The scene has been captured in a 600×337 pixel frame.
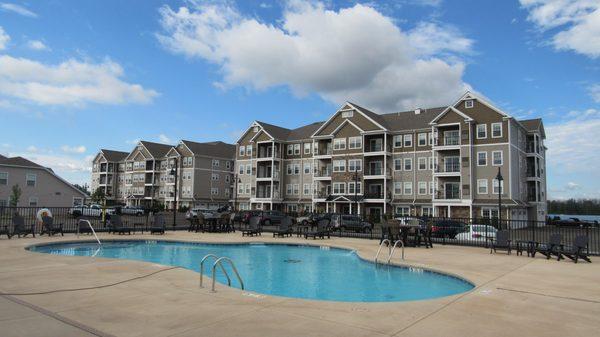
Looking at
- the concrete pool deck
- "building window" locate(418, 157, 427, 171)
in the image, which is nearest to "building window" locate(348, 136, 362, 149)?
"building window" locate(418, 157, 427, 171)

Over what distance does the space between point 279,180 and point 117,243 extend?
4479 cm

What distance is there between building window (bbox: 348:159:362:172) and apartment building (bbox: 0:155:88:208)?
3623 cm

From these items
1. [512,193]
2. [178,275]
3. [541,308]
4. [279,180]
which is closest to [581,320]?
[541,308]

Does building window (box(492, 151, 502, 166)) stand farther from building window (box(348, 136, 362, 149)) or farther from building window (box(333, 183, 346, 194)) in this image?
building window (box(333, 183, 346, 194))

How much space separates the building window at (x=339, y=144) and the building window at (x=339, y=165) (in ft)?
6.30

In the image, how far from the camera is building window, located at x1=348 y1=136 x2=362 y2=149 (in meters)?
56.4

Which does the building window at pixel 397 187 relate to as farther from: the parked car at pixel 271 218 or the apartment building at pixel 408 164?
the parked car at pixel 271 218

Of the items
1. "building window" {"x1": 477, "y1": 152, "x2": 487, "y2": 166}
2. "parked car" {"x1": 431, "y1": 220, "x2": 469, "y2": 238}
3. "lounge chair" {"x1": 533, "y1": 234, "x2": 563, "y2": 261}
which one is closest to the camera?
"lounge chair" {"x1": 533, "y1": 234, "x2": 563, "y2": 261}

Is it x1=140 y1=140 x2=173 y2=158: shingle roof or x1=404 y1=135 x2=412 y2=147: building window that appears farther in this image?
x1=140 y1=140 x2=173 y2=158: shingle roof

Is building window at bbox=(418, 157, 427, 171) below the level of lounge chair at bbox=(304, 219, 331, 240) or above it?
above

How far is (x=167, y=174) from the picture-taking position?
83.4m

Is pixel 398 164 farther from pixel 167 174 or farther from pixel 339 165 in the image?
pixel 167 174

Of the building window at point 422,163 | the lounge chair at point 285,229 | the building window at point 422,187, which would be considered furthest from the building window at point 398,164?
the lounge chair at point 285,229

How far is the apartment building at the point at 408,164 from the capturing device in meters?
47.4
